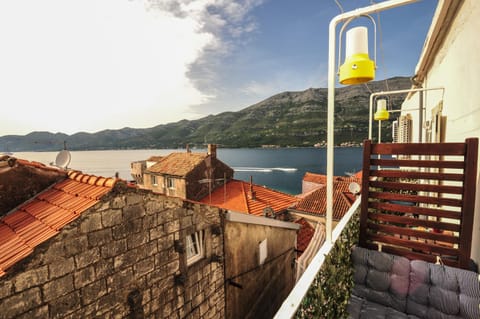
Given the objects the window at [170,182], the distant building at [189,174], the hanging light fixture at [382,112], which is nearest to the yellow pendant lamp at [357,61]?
the hanging light fixture at [382,112]

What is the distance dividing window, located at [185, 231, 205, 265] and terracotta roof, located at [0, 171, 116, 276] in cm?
230

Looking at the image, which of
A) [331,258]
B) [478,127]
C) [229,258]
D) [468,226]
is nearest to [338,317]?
[331,258]

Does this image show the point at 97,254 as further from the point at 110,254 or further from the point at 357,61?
the point at 357,61

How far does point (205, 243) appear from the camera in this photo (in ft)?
17.0

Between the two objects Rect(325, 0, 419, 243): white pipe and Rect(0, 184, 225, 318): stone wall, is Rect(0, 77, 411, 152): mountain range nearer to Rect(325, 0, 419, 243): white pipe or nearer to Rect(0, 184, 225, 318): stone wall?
Rect(0, 184, 225, 318): stone wall

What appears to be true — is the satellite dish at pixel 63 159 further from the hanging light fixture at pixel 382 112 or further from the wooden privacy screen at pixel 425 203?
the hanging light fixture at pixel 382 112

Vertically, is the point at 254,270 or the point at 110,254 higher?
the point at 110,254

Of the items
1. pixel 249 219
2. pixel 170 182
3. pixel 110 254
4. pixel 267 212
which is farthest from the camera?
pixel 170 182

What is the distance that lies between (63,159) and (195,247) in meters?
4.05

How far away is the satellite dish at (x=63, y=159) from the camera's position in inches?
211

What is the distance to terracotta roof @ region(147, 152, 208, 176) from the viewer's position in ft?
60.8

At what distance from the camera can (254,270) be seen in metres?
6.98

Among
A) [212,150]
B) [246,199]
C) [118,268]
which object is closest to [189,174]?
[212,150]

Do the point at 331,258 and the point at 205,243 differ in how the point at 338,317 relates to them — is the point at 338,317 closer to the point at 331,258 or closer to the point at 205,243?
the point at 331,258
